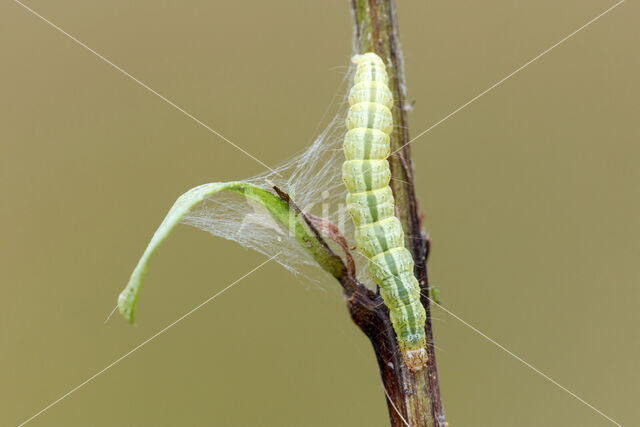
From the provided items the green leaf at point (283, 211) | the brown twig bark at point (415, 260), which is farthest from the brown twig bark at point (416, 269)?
the green leaf at point (283, 211)

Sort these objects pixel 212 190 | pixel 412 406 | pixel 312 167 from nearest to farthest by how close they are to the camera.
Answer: pixel 212 190
pixel 412 406
pixel 312 167

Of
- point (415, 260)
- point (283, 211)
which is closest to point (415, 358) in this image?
point (415, 260)

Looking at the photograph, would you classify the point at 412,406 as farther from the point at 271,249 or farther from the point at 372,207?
the point at 271,249

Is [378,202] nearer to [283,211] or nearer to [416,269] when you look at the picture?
[416,269]

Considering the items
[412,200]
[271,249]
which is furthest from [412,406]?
[271,249]

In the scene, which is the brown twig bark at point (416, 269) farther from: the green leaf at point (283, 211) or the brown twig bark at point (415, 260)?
the green leaf at point (283, 211)
